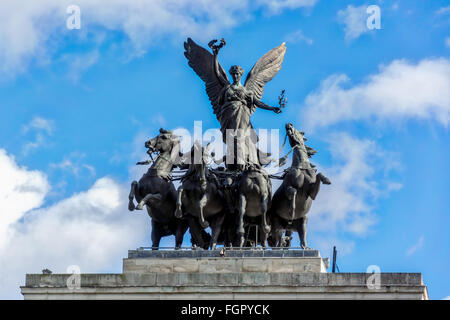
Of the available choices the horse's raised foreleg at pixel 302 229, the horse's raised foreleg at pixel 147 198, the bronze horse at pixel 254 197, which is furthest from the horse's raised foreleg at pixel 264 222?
the horse's raised foreleg at pixel 147 198

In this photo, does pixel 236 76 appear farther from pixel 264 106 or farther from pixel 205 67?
pixel 205 67

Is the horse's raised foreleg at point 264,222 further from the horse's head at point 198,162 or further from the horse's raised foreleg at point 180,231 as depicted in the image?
the horse's raised foreleg at point 180,231

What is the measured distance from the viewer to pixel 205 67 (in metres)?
53.1

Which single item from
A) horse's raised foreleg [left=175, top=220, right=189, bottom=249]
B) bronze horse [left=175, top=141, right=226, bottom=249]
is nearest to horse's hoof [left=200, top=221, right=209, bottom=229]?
bronze horse [left=175, top=141, right=226, bottom=249]

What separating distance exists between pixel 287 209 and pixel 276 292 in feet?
10.2

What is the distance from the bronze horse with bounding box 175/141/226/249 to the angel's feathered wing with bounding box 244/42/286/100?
4.37m

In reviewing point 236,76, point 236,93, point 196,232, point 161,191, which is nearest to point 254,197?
point 196,232

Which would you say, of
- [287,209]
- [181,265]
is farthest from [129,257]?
[287,209]

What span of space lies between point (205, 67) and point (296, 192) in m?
6.60

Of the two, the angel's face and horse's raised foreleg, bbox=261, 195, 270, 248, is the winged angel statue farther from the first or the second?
horse's raised foreleg, bbox=261, 195, 270, 248

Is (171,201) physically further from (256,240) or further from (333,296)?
(333,296)

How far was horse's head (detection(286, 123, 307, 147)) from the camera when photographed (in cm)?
4956
